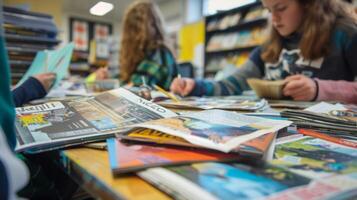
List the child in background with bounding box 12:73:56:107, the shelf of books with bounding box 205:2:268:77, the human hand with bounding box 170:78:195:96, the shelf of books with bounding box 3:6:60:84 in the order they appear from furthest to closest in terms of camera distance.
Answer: the shelf of books with bounding box 205:2:268:77 < the shelf of books with bounding box 3:6:60:84 < the human hand with bounding box 170:78:195:96 < the child in background with bounding box 12:73:56:107

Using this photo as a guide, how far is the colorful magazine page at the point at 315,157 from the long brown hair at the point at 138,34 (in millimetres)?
1424

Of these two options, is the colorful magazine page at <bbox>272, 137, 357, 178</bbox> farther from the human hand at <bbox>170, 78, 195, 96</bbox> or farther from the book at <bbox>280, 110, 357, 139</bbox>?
the human hand at <bbox>170, 78, 195, 96</bbox>

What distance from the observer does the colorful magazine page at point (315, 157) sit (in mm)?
304

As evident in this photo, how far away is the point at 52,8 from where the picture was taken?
208 centimetres

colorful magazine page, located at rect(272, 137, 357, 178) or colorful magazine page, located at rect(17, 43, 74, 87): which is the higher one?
colorful magazine page, located at rect(17, 43, 74, 87)

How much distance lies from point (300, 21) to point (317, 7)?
3.1 inches

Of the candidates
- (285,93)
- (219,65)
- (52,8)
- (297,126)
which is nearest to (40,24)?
(52,8)

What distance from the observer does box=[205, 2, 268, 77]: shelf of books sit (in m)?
3.71

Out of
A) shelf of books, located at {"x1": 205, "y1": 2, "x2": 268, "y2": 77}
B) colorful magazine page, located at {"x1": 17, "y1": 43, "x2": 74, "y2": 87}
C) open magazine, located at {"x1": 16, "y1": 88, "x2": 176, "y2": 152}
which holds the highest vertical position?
shelf of books, located at {"x1": 205, "y1": 2, "x2": 268, "y2": 77}

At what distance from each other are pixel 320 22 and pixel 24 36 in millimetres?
1291

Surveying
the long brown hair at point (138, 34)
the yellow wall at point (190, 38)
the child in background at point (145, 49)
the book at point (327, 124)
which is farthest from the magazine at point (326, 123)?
the yellow wall at point (190, 38)

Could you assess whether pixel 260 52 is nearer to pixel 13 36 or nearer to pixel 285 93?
pixel 285 93

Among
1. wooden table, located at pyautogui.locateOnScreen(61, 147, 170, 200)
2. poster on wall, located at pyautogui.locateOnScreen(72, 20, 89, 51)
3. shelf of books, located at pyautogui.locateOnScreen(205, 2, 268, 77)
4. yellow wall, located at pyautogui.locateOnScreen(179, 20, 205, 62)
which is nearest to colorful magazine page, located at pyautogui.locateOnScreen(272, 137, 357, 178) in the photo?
wooden table, located at pyautogui.locateOnScreen(61, 147, 170, 200)

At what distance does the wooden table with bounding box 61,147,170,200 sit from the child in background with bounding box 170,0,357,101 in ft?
2.31
